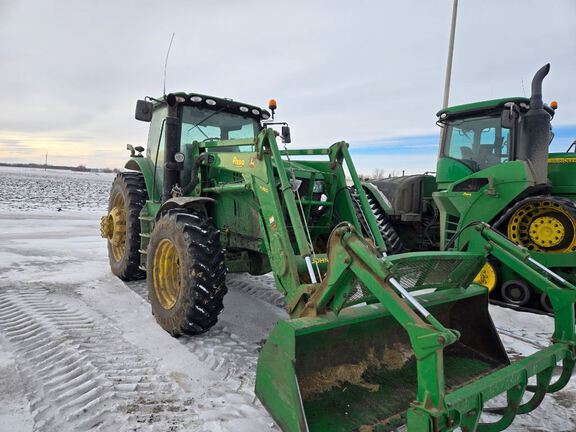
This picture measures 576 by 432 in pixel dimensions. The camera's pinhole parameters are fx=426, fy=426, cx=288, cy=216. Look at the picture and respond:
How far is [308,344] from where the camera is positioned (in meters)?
2.77

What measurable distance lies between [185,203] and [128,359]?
1.51m

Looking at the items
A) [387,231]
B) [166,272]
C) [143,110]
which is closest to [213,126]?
[143,110]

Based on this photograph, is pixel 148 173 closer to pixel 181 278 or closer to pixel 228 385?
pixel 181 278

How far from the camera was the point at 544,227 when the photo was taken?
5258 millimetres

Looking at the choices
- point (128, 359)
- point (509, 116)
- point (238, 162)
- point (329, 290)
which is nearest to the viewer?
point (329, 290)

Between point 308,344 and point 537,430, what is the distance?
1561mm

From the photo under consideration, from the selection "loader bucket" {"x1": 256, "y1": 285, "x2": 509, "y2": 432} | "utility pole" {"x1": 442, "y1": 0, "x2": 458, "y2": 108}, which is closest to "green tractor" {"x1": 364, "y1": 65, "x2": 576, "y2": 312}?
"loader bucket" {"x1": 256, "y1": 285, "x2": 509, "y2": 432}

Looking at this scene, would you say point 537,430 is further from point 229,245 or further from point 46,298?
point 46,298

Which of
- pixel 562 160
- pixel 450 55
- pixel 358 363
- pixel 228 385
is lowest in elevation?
pixel 228 385

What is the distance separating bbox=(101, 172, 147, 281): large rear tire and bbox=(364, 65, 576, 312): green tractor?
12.6 ft

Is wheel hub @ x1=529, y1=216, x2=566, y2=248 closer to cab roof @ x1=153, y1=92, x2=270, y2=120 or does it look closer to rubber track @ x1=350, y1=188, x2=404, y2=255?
rubber track @ x1=350, y1=188, x2=404, y2=255

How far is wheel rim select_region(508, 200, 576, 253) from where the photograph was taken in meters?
5.09

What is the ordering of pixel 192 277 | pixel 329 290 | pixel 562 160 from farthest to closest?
1. pixel 562 160
2. pixel 192 277
3. pixel 329 290

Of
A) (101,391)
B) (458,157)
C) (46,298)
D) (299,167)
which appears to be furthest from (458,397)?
(458,157)
